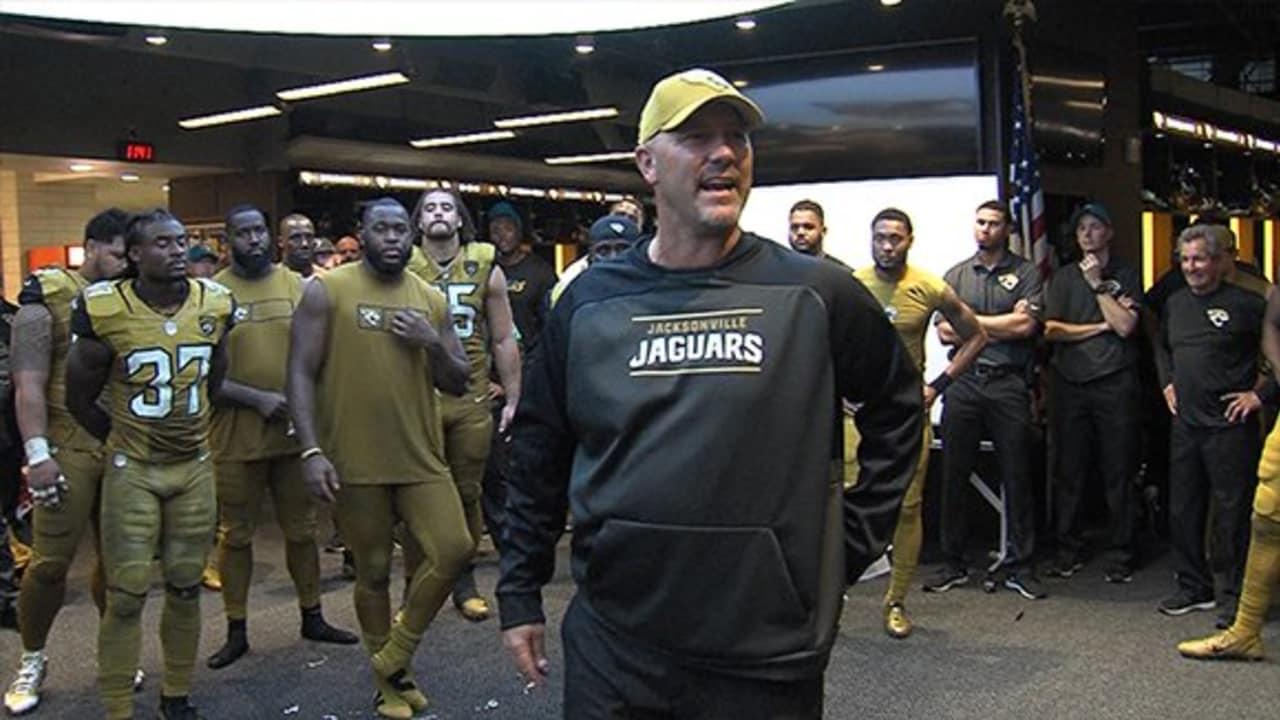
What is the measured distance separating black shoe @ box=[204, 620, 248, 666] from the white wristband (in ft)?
4.30

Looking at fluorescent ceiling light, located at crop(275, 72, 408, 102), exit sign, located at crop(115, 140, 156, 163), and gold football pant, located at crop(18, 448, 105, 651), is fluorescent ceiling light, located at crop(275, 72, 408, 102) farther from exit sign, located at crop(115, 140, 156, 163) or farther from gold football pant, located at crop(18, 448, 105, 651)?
gold football pant, located at crop(18, 448, 105, 651)

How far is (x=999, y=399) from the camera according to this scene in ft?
21.0

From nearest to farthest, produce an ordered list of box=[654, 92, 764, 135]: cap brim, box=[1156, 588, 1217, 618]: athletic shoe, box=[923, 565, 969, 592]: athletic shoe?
box=[654, 92, 764, 135]: cap brim → box=[1156, 588, 1217, 618]: athletic shoe → box=[923, 565, 969, 592]: athletic shoe

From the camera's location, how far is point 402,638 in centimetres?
456

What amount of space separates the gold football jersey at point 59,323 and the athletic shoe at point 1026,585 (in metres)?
4.09

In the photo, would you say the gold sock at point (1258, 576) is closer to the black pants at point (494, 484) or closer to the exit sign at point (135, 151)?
the black pants at point (494, 484)

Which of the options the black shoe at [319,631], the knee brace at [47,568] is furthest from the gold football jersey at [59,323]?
the black shoe at [319,631]

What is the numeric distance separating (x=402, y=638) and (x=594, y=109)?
9.27 metres

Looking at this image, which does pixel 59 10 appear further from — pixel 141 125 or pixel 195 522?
pixel 141 125

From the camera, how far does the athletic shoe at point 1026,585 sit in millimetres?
6320

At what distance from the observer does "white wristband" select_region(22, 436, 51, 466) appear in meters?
4.41

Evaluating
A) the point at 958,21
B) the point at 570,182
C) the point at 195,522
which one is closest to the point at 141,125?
the point at 570,182

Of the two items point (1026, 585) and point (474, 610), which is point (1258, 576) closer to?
point (1026, 585)

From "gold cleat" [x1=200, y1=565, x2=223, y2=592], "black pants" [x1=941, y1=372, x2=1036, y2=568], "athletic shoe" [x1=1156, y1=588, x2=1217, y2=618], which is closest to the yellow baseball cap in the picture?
"black pants" [x1=941, y1=372, x2=1036, y2=568]
